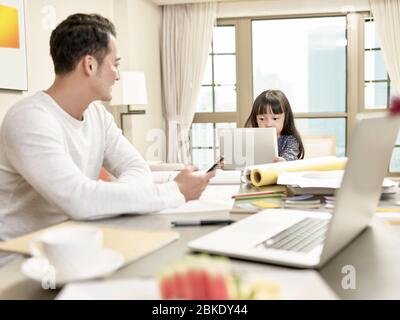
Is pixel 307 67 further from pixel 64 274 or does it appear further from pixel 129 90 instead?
pixel 64 274

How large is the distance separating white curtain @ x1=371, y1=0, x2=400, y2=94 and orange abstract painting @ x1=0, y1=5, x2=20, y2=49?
11.4ft

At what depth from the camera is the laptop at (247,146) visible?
70.4 inches

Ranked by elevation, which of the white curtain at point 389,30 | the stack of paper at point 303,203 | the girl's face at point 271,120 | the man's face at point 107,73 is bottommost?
the stack of paper at point 303,203

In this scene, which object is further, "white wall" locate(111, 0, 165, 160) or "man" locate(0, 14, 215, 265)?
"white wall" locate(111, 0, 165, 160)

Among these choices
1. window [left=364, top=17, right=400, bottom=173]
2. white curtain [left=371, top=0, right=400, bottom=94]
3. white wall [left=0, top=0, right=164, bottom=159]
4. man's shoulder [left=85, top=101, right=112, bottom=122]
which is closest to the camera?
man's shoulder [left=85, top=101, right=112, bottom=122]

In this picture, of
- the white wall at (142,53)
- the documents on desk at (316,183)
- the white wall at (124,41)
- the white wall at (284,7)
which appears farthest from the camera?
the white wall at (284,7)

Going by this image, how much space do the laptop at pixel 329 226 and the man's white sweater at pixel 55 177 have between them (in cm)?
29

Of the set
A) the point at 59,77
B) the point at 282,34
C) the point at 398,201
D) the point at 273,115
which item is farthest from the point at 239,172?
the point at 282,34

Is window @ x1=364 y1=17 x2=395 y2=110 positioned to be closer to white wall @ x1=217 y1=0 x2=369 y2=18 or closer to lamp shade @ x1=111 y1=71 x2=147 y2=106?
white wall @ x1=217 y1=0 x2=369 y2=18

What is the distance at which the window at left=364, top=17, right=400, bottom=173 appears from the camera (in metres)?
4.69

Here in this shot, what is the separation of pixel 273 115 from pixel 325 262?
202 cm

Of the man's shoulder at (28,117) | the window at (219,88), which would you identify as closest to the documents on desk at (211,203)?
the man's shoulder at (28,117)

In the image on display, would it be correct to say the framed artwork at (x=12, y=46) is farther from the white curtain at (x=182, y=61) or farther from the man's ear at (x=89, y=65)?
the white curtain at (x=182, y=61)

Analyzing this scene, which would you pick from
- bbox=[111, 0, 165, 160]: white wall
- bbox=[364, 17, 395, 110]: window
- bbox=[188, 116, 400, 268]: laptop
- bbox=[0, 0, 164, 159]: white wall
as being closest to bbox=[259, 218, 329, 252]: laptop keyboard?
bbox=[188, 116, 400, 268]: laptop
